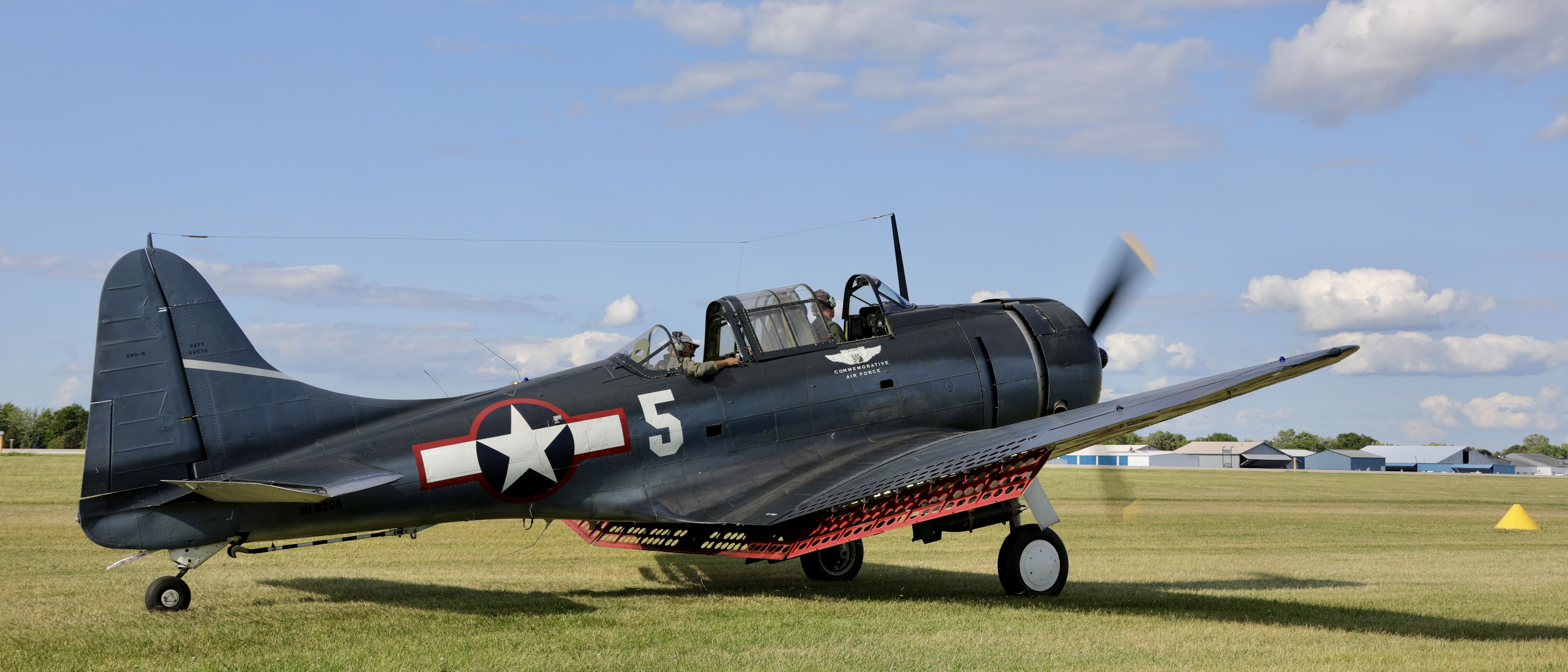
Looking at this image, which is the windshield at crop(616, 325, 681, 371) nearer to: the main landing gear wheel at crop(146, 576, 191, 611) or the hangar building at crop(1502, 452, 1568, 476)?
the main landing gear wheel at crop(146, 576, 191, 611)

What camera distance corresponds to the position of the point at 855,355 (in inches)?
400

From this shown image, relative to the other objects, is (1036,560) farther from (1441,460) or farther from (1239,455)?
(1441,460)

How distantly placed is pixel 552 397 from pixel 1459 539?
634 inches

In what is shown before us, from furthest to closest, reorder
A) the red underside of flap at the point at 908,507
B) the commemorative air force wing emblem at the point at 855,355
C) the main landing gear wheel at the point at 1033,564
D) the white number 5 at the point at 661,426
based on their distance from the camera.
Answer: the commemorative air force wing emblem at the point at 855,355 < the white number 5 at the point at 661,426 < the main landing gear wheel at the point at 1033,564 < the red underside of flap at the point at 908,507

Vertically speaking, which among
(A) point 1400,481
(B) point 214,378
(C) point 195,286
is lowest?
(A) point 1400,481

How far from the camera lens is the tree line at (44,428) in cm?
7662

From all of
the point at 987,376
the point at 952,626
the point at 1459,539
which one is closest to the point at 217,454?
the point at 952,626

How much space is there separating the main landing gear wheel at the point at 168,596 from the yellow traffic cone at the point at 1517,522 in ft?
71.3

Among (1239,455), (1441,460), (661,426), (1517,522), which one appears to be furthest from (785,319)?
(1441,460)

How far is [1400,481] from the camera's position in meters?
46.3

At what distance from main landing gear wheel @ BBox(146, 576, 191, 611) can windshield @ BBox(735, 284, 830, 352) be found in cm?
494

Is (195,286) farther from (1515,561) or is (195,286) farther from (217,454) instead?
(1515,561)

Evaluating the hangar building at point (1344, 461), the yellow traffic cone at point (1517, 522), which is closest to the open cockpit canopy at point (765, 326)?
the yellow traffic cone at point (1517, 522)

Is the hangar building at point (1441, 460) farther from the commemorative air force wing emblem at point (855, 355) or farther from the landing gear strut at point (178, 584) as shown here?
the landing gear strut at point (178, 584)
